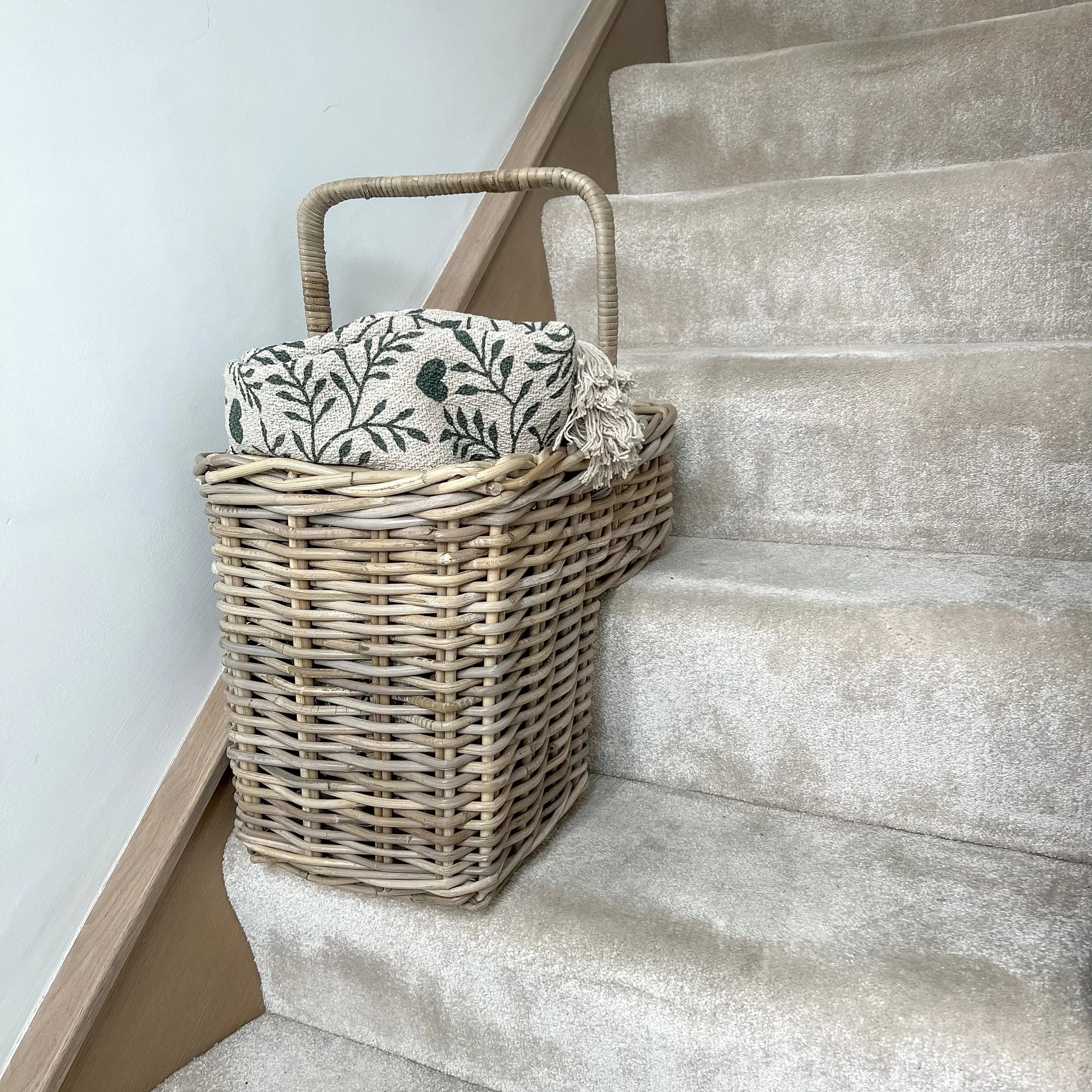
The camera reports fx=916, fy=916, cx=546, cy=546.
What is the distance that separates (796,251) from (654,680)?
559mm

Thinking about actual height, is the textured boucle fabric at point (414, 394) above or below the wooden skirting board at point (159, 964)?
above

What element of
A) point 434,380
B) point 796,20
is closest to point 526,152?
point 796,20

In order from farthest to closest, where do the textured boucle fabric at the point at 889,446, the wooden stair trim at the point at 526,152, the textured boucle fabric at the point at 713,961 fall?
the wooden stair trim at the point at 526,152, the textured boucle fabric at the point at 889,446, the textured boucle fabric at the point at 713,961

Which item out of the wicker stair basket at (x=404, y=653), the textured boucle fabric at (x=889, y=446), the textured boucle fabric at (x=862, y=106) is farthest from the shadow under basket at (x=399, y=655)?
the textured boucle fabric at (x=862, y=106)

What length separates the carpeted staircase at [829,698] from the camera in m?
0.60

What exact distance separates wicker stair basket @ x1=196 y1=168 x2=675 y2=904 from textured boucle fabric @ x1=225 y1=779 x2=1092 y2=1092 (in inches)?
2.3

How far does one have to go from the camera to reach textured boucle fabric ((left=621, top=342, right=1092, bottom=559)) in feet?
2.72

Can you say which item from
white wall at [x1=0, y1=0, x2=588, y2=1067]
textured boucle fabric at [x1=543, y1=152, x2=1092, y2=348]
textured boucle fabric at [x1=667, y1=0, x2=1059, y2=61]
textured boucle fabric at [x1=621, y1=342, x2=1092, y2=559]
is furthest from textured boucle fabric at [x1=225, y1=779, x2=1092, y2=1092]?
textured boucle fabric at [x1=667, y1=0, x2=1059, y2=61]

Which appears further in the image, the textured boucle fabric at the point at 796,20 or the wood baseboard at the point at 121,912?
the textured boucle fabric at the point at 796,20

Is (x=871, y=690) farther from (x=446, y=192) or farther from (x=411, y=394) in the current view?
(x=446, y=192)

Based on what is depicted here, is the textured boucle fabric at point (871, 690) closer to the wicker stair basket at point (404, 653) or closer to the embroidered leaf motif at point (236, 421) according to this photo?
the wicker stair basket at point (404, 653)

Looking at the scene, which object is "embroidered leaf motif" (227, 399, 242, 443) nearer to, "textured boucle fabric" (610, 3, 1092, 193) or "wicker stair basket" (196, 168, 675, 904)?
"wicker stair basket" (196, 168, 675, 904)

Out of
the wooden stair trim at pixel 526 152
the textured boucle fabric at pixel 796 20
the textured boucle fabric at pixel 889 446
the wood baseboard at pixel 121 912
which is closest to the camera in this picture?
the wood baseboard at pixel 121 912

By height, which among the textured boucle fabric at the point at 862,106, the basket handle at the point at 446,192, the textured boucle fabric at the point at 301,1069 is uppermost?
the textured boucle fabric at the point at 862,106
